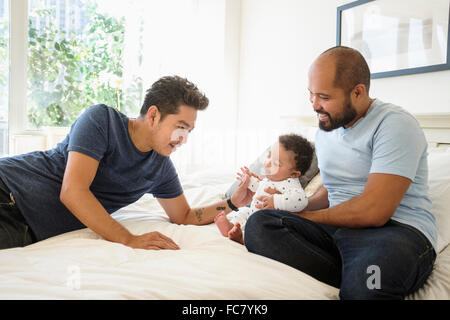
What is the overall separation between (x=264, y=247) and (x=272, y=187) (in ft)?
1.36

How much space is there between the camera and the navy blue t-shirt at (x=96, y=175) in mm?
1259

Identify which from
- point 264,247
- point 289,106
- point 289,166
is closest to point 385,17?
point 289,106

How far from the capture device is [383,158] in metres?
1.11

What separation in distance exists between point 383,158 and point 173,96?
78 centimetres

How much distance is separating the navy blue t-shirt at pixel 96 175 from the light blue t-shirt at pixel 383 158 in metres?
0.69

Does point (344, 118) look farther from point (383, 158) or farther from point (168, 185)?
point (168, 185)

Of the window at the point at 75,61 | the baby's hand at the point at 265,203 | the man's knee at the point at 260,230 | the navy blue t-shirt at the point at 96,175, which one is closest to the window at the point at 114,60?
the window at the point at 75,61

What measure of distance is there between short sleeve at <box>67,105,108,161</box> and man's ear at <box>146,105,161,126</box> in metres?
0.16

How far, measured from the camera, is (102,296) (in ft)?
2.54

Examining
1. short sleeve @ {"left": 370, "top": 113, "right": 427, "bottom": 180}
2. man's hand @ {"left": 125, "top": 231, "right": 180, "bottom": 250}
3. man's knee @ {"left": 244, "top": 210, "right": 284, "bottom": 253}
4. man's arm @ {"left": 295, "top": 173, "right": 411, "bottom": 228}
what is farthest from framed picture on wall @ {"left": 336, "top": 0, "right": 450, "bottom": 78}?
man's hand @ {"left": 125, "top": 231, "right": 180, "bottom": 250}

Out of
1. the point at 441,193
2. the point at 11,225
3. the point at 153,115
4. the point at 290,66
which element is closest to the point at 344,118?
the point at 441,193

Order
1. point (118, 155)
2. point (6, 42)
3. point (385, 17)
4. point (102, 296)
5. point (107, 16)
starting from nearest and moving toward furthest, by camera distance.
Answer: point (102, 296)
point (118, 155)
point (385, 17)
point (6, 42)
point (107, 16)

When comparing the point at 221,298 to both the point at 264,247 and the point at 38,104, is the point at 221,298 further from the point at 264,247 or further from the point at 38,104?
the point at 38,104

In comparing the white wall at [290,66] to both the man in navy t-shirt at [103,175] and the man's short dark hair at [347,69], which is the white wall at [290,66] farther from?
the man in navy t-shirt at [103,175]
